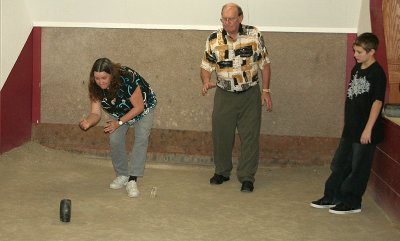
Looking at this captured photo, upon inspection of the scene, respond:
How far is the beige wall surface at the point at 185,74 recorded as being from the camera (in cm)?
654

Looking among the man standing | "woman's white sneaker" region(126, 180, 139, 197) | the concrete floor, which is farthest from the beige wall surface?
"woman's white sneaker" region(126, 180, 139, 197)

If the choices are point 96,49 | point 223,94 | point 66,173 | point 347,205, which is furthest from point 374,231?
point 96,49

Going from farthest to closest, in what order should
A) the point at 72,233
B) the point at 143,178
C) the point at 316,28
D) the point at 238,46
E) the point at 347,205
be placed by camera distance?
the point at 316,28
the point at 143,178
the point at 238,46
the point at 347,205
the point at 72,233

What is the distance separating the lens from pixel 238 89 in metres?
5.67

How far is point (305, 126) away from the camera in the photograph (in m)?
6.66

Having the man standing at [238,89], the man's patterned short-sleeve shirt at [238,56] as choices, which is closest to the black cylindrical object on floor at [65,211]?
the man standing at [238,89]

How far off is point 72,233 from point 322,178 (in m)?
2.77

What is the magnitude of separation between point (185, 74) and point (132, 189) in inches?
69.8

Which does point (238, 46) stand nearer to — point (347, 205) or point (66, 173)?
point (347, 205)

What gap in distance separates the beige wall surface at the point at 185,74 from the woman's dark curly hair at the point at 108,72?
163 centimetres

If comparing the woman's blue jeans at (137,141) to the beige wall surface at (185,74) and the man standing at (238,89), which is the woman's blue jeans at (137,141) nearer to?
the man standing at (238,89)

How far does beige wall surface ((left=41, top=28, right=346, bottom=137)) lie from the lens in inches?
258

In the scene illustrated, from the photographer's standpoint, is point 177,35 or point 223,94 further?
point 177,35

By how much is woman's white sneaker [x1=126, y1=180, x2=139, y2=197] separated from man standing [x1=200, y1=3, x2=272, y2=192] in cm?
82
